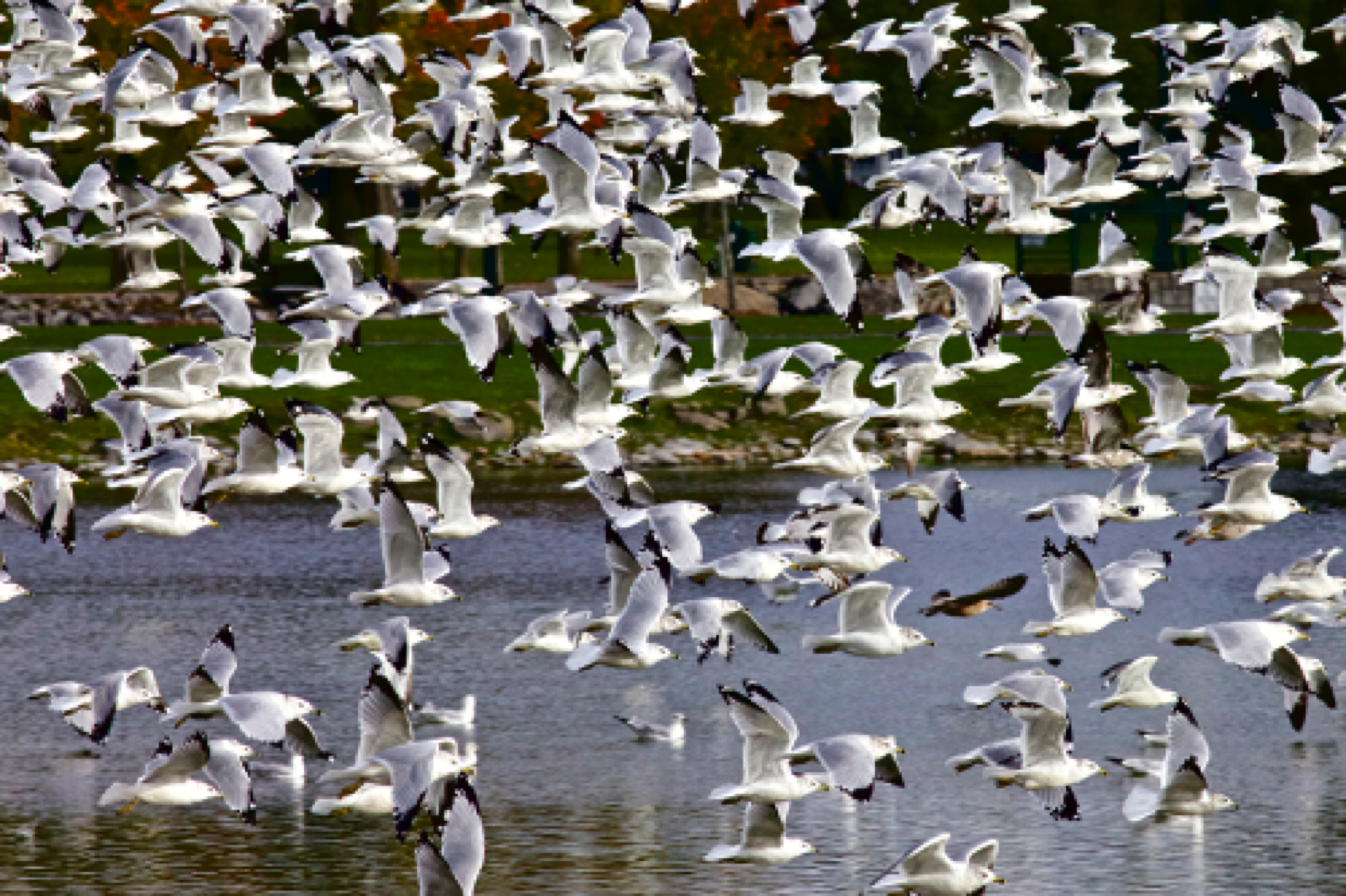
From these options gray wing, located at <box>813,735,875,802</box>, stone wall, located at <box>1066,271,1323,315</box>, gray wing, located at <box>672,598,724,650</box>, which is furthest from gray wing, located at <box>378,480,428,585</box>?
stone wall, located at <box>1066,271,1323,315</box>

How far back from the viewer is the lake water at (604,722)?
26000 millimetres

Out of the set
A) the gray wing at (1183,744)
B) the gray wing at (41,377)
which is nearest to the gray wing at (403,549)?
the gray wing at (41,377)

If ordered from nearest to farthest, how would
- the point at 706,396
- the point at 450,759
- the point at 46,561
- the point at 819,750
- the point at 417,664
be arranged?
the point at 450,759 → the point at 819,750 → the point at 417,664 → the point at 46,561 → the point at 706,396

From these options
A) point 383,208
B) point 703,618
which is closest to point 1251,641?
point 703,618

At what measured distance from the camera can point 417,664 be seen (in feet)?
122

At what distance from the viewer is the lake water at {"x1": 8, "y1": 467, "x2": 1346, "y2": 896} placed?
26000mm

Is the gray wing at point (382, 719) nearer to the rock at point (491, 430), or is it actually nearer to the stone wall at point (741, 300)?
the rock at point (491, 430)

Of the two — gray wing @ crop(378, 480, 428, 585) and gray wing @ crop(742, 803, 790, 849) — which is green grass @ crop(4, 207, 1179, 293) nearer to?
gray wing @ crop(378, 480, 428, 585)

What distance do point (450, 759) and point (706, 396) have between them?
42.2 meters

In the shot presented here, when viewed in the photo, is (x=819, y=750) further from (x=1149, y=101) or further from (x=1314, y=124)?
(x=1149, y=101)

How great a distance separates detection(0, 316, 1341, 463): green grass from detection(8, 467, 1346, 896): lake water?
292 inches

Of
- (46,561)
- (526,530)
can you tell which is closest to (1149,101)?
(526,530)

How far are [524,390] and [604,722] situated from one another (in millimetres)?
30344

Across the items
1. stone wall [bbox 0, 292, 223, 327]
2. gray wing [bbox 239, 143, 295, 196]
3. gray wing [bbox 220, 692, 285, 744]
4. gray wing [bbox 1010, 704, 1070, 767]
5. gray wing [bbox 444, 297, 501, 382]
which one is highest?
Result: gray wing [bbox 239, 143, 295, 196]
